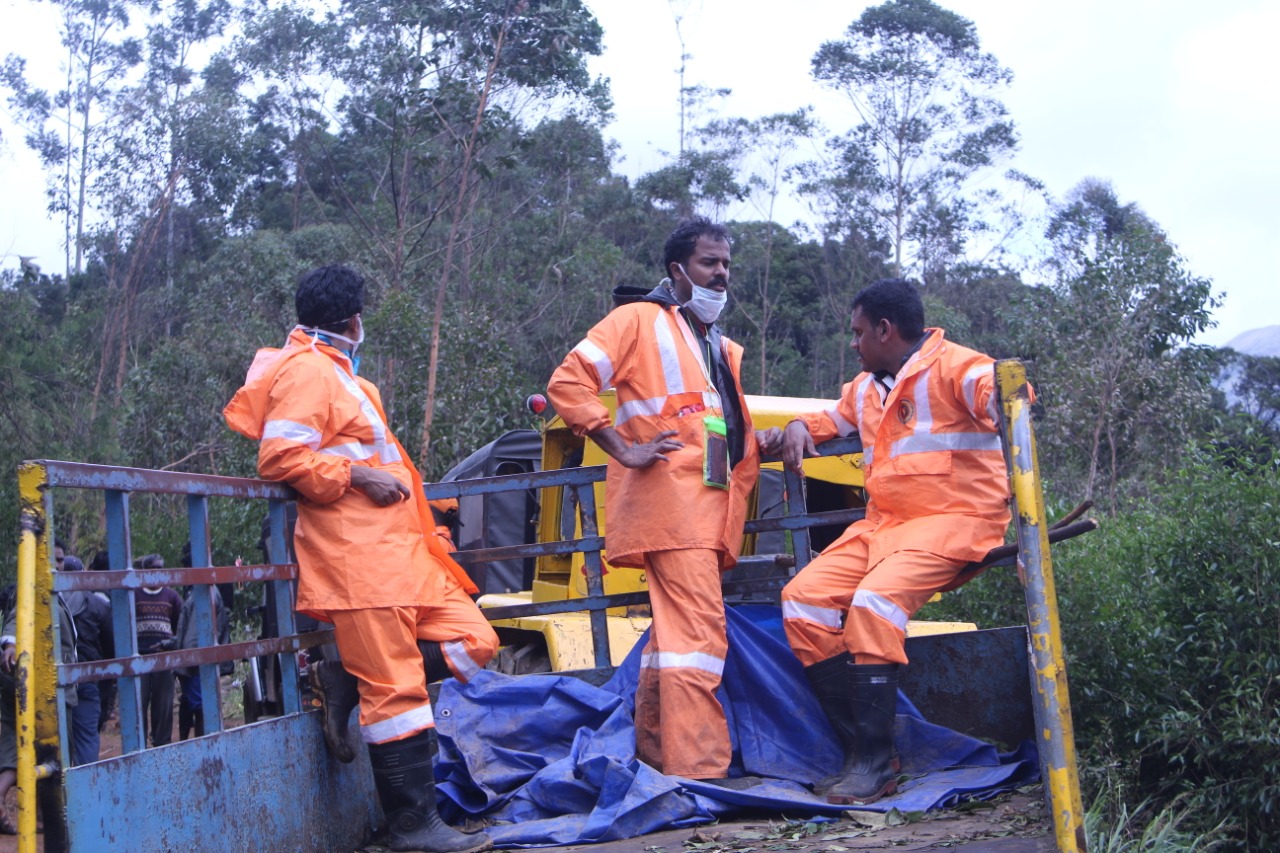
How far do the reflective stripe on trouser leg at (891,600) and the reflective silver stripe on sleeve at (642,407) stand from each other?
3.11ft

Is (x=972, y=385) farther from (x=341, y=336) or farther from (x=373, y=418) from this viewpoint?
(x=341, y=336)

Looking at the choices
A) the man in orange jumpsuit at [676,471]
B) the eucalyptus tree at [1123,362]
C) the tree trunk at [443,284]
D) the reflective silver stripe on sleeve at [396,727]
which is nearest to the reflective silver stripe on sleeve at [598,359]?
the man in orange jumpsuit at [676,471]

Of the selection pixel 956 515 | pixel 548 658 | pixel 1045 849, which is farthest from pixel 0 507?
pixel 1045 849

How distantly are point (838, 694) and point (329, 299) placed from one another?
6.86 feet

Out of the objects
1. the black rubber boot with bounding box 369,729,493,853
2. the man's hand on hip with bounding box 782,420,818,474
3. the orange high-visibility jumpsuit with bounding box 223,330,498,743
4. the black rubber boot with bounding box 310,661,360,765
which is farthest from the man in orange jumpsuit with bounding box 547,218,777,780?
the black rubber boot with bounding box 310,661,360,765

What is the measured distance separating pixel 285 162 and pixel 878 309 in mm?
27539

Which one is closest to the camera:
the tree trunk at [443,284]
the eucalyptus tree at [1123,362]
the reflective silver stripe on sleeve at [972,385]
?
the reflective silver stripe on sleeve at [972,385]

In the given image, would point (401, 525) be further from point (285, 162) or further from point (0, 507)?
point (285, 162)

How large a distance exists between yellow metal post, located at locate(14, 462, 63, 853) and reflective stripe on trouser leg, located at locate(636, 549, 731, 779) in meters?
1.95

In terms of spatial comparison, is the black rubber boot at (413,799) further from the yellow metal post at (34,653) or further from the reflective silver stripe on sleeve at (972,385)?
the reflective silver stripe on sleeve at (972,385)

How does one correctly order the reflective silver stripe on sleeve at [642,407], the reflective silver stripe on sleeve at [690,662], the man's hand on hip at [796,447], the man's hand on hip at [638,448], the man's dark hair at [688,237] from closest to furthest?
the reflective silver stripe on sleeve at [690,662], the man's hand on hip at [638,448], the reflective silver stripe on sleeve at [642,407], the man's hand on hip at [796,447], the man's dark hair at [688,237]

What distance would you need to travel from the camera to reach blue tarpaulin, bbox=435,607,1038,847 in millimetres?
3672

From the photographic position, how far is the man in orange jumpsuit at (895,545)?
3898mm

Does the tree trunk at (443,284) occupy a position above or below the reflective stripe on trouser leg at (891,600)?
above
